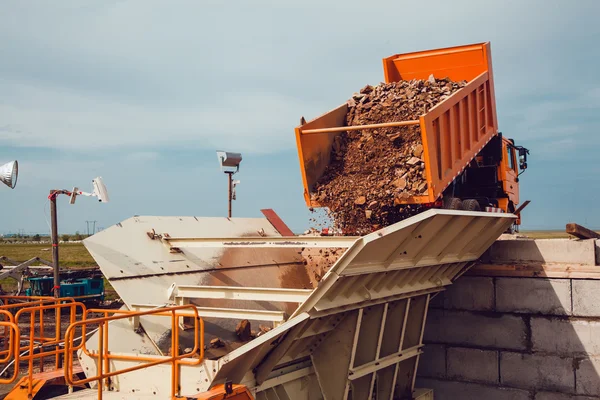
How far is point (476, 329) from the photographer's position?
26.7 ft

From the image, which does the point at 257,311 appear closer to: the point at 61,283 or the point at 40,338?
the point at 40,338

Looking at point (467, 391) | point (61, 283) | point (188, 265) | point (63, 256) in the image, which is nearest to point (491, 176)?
point (467, 391)

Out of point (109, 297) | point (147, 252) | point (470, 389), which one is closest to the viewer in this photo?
point (147, 252)

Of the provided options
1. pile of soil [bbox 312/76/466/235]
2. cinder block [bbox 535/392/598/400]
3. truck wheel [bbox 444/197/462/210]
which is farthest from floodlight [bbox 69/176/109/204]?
cinder block [bbox 535/392/598/400]

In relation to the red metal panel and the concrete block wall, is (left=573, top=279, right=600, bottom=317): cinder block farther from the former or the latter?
the red metal panel

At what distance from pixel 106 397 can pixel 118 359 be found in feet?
1.07

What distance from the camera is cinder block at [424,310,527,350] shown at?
7.87 m

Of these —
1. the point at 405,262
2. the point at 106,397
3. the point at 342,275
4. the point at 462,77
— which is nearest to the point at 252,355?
the point at 342,275

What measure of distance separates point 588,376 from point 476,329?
4.55 feet

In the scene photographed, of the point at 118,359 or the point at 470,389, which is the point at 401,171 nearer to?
the point at 470,389

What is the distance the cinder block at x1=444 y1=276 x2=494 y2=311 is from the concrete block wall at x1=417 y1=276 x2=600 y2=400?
13mm

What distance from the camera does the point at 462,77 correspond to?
975 centimetres

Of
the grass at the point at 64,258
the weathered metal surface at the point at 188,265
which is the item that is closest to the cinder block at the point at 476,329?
the weathered metal surface at the point at 188,265

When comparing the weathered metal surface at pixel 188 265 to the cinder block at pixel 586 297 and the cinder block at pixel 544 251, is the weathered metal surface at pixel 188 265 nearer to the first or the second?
the cinder block at pixel 544 251
